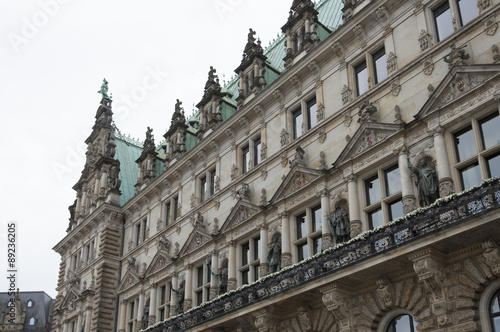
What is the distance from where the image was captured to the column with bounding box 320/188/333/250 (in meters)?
21.2

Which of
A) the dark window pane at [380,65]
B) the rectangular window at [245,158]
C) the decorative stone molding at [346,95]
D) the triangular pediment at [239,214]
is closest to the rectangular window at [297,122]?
the decorative stone molding at [346,95]

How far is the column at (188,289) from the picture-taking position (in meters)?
27.8

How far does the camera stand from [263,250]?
2405 cm

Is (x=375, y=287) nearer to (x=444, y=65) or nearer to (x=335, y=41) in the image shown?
(x=444, y=65)

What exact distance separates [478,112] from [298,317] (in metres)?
9.27

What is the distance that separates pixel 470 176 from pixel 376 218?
11.9 ft

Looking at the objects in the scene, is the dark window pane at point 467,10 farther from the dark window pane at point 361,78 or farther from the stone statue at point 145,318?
the stone statue at point 145,318

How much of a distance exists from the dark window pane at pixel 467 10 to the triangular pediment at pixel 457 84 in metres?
2.19

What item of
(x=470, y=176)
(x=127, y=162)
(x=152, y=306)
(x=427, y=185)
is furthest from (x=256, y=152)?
(x=127, y=162)

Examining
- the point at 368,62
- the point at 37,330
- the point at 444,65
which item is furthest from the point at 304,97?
the point at 37,330

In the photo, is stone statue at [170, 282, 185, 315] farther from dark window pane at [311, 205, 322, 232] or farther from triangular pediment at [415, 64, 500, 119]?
triangular pediment at [415, 64, 500, 119]

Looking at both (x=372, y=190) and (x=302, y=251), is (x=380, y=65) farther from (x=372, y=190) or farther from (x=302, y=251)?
(x=302, y=251)

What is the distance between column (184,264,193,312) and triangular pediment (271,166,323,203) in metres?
6.66

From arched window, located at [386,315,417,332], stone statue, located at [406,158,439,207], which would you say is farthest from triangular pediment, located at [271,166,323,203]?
arched window, located at [386,315,417,332]
